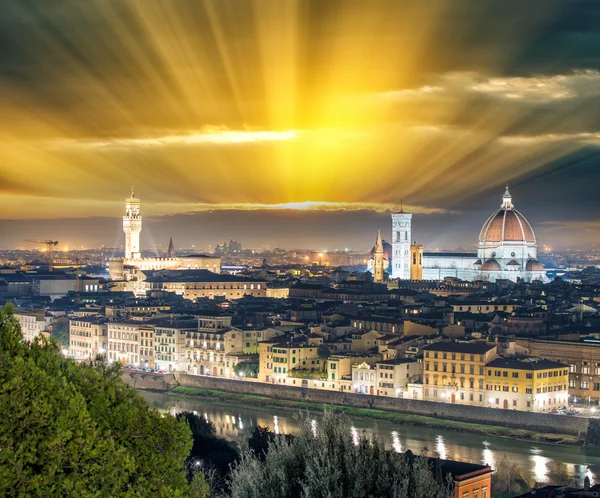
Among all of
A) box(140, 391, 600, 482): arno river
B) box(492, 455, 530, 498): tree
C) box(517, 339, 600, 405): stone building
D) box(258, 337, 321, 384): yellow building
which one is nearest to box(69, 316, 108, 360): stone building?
box(258, 337, 321, 384): yellow building

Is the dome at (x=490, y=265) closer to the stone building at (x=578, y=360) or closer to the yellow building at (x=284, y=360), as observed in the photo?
the stone building at (x=578, y=360)

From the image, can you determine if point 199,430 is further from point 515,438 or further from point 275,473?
point 275,473

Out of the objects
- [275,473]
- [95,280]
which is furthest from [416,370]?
[95,280]

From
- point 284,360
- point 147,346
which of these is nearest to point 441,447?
point 284,360

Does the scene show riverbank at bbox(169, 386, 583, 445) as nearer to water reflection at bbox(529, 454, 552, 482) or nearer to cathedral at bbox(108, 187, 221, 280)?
water reflection at bbox(529, 454, 552, 482)

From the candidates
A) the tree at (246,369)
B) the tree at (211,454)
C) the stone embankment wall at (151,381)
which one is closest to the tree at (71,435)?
the tree at (211,454)

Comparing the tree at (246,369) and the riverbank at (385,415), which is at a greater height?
the tree at (246,369)
